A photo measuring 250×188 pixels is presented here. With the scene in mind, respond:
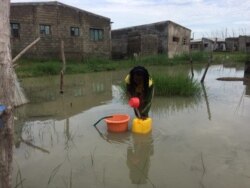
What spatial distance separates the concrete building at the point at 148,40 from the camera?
24.7m

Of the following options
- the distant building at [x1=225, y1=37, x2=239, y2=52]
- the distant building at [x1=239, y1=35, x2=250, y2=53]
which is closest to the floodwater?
the distant building at [x1=239, y1=35, x2=250, y2=53]

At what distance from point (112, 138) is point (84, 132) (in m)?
Answer: 0.62

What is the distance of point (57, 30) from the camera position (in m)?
20.2

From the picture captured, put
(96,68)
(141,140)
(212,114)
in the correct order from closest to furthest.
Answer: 1. (141,140)
2. (212,114)
3. (96,68)

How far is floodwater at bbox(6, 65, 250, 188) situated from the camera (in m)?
3.46

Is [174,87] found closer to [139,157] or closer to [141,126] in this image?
[141,126]

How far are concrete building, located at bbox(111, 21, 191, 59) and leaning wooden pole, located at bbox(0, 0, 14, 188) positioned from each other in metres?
22.3

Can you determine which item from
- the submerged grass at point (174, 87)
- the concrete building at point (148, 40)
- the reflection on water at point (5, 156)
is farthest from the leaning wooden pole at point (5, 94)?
the concrete building at point (148, 40)

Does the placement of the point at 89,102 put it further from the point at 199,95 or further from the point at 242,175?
the point at 242,175

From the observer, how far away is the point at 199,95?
343 inches

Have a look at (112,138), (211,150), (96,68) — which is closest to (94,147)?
(112,138)

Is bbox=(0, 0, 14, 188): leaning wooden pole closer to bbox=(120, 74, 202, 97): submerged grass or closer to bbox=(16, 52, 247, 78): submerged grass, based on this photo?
bbox=(120, 74, 202, 97): submerged grass

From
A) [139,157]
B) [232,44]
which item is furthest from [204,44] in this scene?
[139,157]

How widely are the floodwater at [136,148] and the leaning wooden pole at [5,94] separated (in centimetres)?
99
